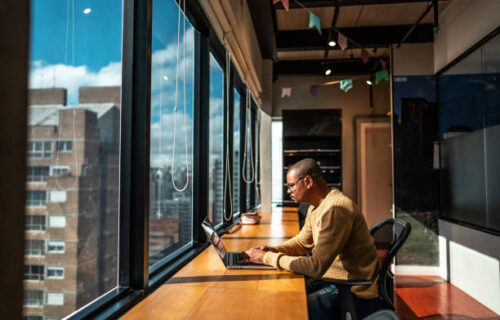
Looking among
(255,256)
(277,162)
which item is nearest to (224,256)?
(255,256)

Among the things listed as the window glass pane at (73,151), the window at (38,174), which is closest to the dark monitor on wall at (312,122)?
the window glass pane at (73,151)

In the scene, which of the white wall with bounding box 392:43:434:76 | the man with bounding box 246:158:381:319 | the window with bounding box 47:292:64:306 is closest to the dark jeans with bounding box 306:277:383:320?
the man with bounding box 246:158:381:319

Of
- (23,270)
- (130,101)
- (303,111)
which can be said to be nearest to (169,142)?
(130,101)

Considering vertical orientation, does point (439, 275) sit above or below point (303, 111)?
below

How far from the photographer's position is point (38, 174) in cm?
105

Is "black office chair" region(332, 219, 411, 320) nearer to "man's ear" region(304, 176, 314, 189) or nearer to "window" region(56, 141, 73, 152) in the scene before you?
"man's ear" region(304, 176, 314, 189)

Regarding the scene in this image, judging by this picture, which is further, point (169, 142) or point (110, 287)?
point (169, 142)

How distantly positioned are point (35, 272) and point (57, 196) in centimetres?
22

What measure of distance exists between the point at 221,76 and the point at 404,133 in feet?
9.11

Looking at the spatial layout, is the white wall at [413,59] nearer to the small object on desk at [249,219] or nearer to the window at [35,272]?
the small object on desk at [249,219]

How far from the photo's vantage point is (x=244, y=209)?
4816mm

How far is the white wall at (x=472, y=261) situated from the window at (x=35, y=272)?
3.74 m

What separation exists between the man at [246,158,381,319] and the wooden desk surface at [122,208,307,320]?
107mm

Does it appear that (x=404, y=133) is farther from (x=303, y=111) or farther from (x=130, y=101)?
(x=130, y=101)
